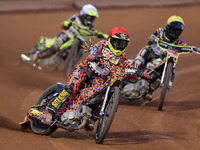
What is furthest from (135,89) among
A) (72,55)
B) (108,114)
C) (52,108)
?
(108,114)

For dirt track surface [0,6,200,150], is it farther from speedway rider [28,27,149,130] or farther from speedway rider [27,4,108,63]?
speedway rider [27,4,108,63]

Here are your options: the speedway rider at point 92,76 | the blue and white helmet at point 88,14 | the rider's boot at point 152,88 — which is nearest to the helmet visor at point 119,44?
the speedway rider at point 92,76

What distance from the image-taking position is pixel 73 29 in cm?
1725

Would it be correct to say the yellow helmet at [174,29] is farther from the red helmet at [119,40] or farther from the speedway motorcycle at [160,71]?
the red helmet at [119,40]

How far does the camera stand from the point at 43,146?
9000 mm

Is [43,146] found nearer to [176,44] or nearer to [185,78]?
[176,44]

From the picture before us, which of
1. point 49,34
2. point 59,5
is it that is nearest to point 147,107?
point 49,34

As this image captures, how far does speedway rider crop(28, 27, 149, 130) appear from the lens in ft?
32.2

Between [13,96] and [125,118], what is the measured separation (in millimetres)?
3064

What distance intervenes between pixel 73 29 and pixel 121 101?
3.75 m

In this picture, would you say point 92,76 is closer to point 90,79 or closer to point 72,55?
point 90,79

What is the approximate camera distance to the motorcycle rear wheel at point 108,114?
913 centimetres

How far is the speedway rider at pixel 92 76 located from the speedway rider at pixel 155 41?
381cm

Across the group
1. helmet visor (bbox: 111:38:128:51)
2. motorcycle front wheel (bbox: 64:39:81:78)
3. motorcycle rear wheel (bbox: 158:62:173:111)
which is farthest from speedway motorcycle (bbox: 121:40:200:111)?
helmet visor (bbox: 111:38:128:51)
